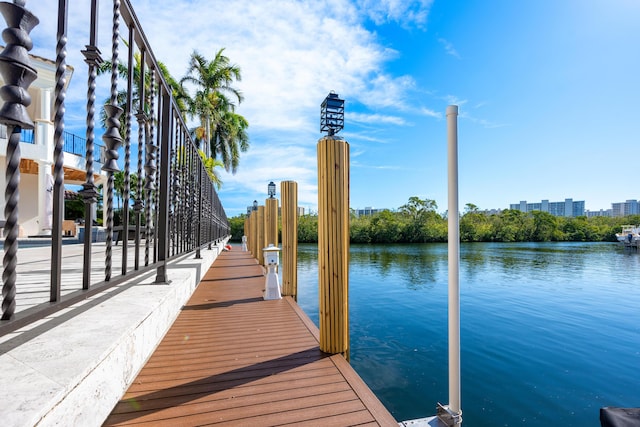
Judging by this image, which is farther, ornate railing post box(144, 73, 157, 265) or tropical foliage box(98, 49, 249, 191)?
tropical foliage box(98, 49, 249, 191)

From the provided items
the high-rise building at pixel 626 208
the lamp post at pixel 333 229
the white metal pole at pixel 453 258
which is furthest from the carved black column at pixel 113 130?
the high-rise building at pixel 626 208

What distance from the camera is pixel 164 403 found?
1639 mm

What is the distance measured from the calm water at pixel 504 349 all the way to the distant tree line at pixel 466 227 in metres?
30.0

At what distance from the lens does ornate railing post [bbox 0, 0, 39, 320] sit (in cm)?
98

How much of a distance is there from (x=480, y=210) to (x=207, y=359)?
181 feet

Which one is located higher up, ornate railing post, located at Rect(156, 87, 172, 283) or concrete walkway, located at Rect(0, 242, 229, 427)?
ornate railing post, located at Rect(156, 87, 172, 283)

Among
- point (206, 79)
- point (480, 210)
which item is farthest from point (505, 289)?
point (480, 210)

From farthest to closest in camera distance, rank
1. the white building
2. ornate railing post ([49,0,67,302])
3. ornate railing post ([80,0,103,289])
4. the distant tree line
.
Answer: the distant tree line < the white building < ornate railing post ([80,0,103,289]) < ornate railing post ([49,0,67,302])

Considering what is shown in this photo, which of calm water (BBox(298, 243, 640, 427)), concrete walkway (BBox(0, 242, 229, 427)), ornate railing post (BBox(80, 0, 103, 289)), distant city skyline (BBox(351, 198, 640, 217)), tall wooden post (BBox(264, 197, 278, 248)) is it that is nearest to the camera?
concrete walkway (BBox(0, 242, 229, 427))

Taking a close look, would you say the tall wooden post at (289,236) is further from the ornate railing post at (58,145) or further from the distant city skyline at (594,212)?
the distant city skyline at (594,212)

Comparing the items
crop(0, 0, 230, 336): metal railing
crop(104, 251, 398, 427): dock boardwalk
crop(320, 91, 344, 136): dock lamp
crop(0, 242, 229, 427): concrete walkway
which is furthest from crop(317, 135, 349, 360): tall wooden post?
crop(0, 0, 230, 336): metal railing

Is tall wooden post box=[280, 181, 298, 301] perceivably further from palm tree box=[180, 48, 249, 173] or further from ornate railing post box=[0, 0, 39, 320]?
palm tree box=[180, 48, 249, 173]

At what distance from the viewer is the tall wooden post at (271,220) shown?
234 inches

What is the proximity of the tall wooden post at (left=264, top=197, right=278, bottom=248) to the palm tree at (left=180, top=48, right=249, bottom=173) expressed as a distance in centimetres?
1376
